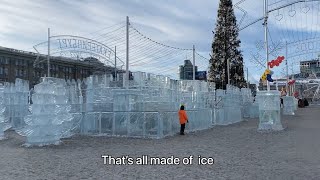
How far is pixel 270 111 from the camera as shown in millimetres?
22188

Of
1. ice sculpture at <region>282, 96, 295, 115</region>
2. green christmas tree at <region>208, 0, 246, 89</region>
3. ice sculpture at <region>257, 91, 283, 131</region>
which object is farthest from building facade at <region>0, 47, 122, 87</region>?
ice sculpture at <region>257, 91, 283, 131</region>

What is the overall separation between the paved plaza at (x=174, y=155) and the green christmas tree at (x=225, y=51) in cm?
3778

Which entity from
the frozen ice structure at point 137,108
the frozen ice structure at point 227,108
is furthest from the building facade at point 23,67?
the frozen ice structure at point 137,108

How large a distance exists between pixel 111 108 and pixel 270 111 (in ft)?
28.0

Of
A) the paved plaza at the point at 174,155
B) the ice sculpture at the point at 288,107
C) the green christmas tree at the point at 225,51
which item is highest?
the green christmas tree at the point at 225,51

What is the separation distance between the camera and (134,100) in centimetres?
2089

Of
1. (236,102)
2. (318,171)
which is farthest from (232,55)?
(318,171)

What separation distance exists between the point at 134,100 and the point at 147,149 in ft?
22.7

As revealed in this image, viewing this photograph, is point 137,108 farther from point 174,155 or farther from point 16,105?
point 16,105

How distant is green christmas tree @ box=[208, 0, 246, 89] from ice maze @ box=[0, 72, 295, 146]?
90.9 ft

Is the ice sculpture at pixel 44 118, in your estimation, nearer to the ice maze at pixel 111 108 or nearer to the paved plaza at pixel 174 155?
the ice maze at pixel 111 108

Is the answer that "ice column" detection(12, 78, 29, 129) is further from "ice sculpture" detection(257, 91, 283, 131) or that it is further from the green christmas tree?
the green christmas tree

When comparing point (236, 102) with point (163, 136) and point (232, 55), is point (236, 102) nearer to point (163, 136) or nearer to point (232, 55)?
point (163, 136)

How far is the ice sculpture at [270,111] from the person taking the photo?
21.8m
